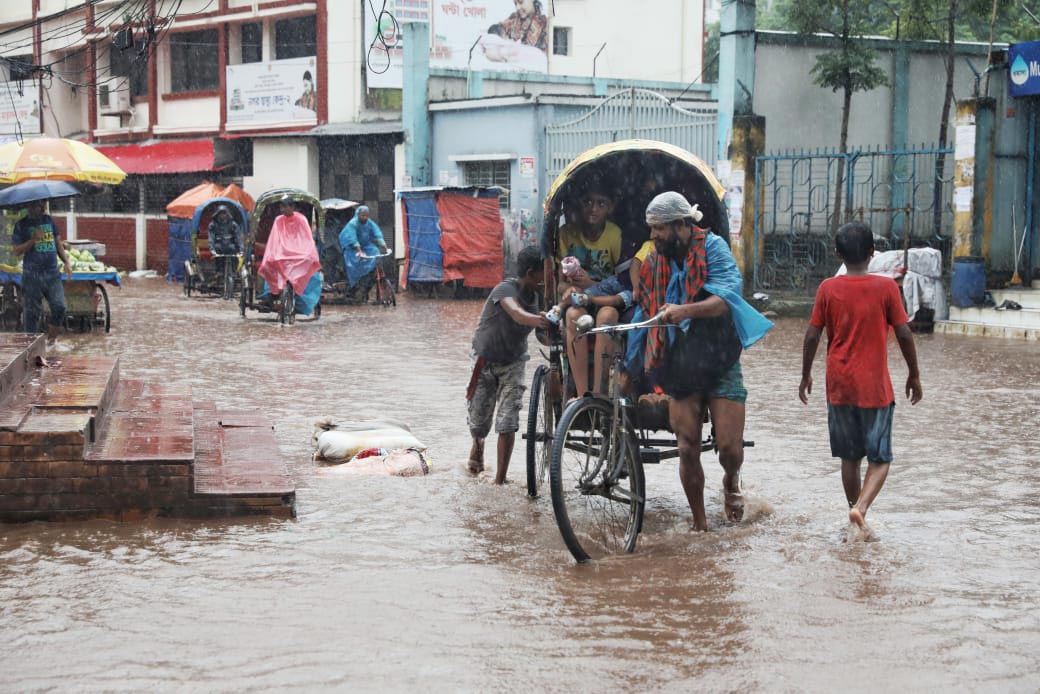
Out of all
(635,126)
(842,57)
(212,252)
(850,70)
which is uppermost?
(842,57)

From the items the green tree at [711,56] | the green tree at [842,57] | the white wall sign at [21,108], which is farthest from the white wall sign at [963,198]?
the white wall sign at [21,108]

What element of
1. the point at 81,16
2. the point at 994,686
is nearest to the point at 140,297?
the point at 81,16

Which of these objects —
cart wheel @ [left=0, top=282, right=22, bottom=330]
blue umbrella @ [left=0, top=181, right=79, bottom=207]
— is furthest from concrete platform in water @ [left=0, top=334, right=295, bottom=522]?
cart wheel @ [left=0, top=282, right=22, bottom=330]

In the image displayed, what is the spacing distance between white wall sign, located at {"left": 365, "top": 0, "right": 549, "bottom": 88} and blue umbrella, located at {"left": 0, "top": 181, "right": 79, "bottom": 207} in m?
15.6

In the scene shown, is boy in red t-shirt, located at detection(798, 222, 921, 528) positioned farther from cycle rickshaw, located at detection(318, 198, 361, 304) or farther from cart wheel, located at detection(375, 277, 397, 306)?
cycle rickshaw, located at detection(318, 198, 361, 304)

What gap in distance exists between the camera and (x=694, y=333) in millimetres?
6172

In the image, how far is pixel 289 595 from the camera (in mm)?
5094

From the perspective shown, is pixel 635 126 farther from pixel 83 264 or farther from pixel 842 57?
pixel 83 264

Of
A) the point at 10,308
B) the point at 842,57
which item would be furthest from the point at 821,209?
the point at 10,308

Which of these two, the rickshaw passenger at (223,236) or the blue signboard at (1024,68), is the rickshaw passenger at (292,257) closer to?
the rickshaw passenger at (223,236)

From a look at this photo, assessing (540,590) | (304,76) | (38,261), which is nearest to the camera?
(540,590)

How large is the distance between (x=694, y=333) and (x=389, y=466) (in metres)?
2.36

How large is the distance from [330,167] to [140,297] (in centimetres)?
777

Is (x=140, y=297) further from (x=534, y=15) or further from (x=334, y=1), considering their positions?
(x=534, y=15)
